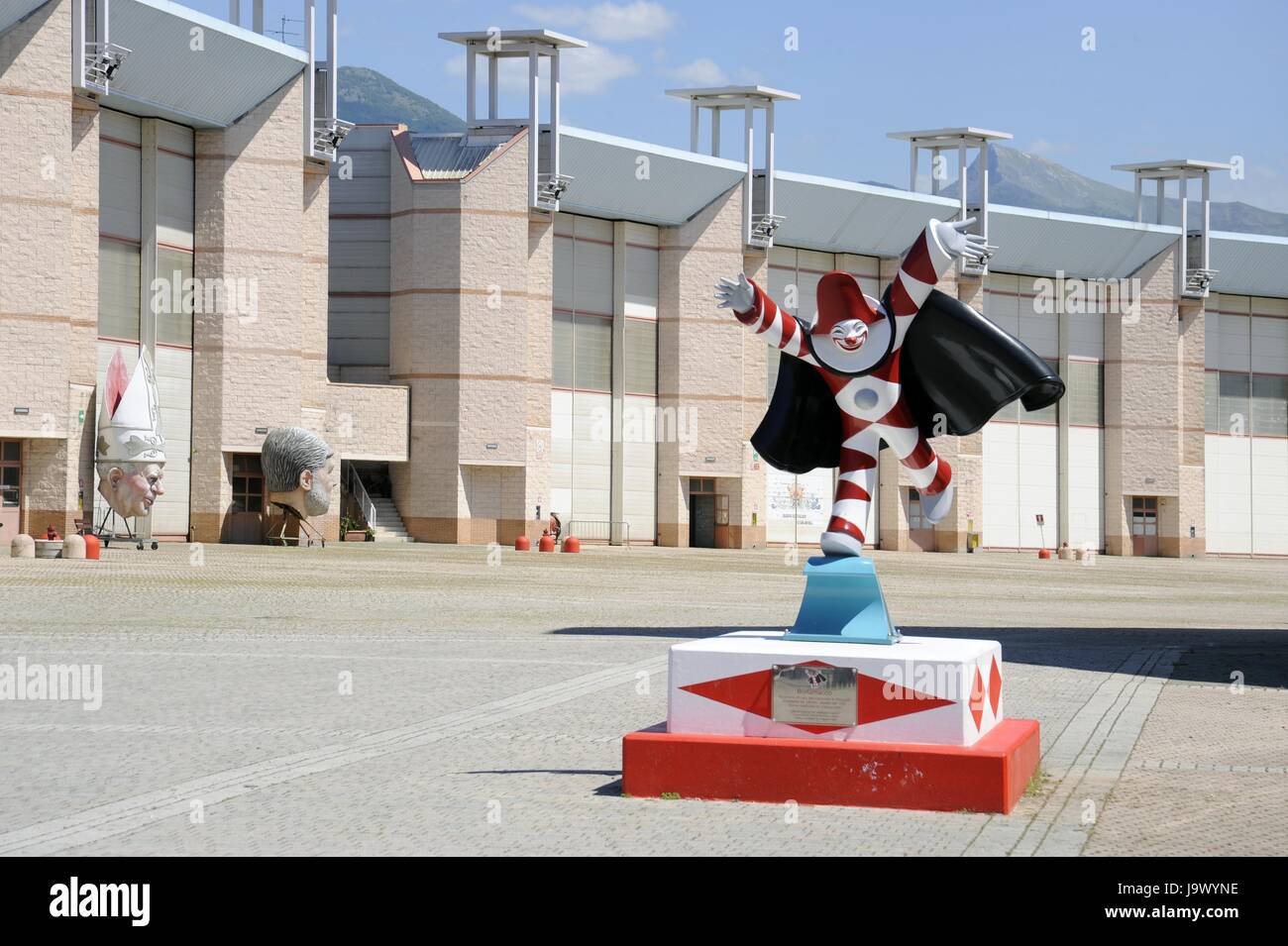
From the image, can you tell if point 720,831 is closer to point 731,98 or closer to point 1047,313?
point 731,98

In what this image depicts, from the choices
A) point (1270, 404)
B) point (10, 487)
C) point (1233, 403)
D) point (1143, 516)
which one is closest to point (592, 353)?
point (10, 487)

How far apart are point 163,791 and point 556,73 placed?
44669mm

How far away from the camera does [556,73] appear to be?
169 feet

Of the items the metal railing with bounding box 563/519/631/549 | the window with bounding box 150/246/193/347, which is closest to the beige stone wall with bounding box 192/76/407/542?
the window with bounding box 150/246/193/347

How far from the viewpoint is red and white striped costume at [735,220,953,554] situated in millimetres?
10477

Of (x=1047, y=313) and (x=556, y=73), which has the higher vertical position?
(x=556, y=73)

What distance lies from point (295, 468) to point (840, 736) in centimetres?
3716

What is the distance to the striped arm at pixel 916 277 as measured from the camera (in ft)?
33.3

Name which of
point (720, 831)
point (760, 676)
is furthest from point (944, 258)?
point (720, 831)

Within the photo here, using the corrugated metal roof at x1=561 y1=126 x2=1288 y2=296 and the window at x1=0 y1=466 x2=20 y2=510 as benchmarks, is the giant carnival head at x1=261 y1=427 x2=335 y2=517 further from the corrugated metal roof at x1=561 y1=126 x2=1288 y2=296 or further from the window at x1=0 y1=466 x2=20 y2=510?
the corrugated metal roof at x1=561 y1=126 x2=1288 y2=296

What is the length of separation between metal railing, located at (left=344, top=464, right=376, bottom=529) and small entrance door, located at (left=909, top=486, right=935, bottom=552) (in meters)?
22.8

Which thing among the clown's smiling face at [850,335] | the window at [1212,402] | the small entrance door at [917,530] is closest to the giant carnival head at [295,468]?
the small entrance door at [917,530]

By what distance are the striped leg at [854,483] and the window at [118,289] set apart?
36.0m

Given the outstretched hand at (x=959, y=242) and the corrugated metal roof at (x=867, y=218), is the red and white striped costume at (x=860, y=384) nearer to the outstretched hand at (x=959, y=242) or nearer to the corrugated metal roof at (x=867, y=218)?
the outstretched hand at (x=959, y=242)
